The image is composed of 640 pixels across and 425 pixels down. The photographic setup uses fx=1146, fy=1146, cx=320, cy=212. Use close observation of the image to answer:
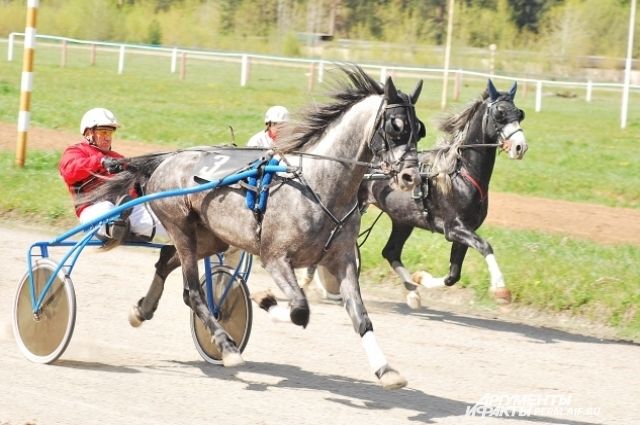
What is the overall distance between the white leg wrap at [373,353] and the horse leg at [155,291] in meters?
1.72

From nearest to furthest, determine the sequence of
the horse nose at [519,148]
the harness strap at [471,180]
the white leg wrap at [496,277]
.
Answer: the white leg wrap at [496,277] → the horse nose at [519,148] → the harness strap at [471,180]

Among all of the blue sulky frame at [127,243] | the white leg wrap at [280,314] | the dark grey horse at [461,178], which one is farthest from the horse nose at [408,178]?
the dark grey horse at [461,178]

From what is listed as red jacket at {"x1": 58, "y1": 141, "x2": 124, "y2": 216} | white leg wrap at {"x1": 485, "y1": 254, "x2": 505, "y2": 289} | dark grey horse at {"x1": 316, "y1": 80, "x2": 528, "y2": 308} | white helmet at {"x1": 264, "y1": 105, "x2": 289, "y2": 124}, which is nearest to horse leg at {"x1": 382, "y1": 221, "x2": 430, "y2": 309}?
dark grey horse at {"x1": 316, "y1": 80, "x2": 528, "y2": 308}

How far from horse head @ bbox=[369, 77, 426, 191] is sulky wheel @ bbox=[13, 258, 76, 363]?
207cm

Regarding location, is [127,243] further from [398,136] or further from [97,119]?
[398,136]

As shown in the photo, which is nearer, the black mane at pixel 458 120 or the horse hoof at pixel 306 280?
the black mane at pixel 458 120

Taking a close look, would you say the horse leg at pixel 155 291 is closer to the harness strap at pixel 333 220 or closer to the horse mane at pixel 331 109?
the horse mane at pixel 331 109

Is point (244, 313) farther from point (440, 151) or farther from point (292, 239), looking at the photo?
point (440, 151)

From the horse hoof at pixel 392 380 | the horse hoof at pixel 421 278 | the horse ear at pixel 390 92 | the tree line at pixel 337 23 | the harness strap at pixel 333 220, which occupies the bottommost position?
the horse hoof at pixel 392 380

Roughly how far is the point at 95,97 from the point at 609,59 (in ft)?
73.0

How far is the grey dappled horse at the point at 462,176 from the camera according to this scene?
28.3 ft

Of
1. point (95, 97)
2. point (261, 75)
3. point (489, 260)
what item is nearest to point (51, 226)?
point (489, 260)

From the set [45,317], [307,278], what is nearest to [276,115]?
[307,278]

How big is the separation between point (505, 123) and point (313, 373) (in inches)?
113
